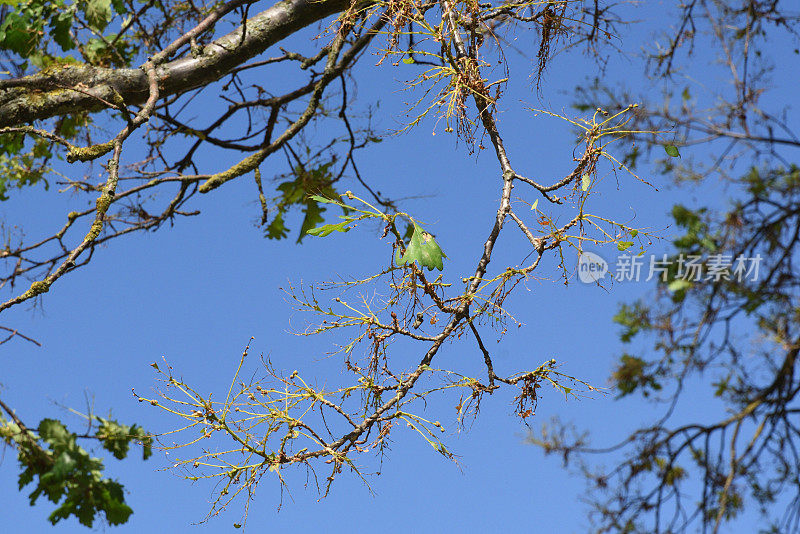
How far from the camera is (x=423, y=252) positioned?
153 centimetres

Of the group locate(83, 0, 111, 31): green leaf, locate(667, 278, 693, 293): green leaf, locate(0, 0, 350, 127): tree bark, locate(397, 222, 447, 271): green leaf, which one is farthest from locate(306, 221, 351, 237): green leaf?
locate(667, 278, 693, 293): green leaf

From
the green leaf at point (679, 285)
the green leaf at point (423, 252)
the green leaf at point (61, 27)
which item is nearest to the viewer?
the green leaf at point (423, 252)

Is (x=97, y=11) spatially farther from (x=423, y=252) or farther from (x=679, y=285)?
(x=679, y=285)

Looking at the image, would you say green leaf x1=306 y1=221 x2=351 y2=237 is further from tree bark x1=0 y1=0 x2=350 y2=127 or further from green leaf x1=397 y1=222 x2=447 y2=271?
tree bark x1=0 y1=0 x2=350 y2=127

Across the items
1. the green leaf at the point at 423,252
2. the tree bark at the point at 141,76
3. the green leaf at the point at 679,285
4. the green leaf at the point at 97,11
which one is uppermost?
the green leaf at the point at 97,11

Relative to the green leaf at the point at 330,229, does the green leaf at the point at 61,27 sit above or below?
above

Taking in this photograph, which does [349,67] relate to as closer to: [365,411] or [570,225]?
[570,225]

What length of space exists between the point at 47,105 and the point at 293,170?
96 centimetres

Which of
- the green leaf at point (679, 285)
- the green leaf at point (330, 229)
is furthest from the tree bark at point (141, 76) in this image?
the green leaf at point (679, 285)

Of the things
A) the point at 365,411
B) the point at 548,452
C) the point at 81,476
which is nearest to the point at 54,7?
the point at 81,476

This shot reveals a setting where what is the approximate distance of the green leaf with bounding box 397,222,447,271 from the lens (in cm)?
152

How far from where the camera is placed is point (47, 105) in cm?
217

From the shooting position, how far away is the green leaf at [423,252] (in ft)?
4.99

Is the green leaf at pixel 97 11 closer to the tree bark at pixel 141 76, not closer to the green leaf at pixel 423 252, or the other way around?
the tree bark at pixel 141 76
